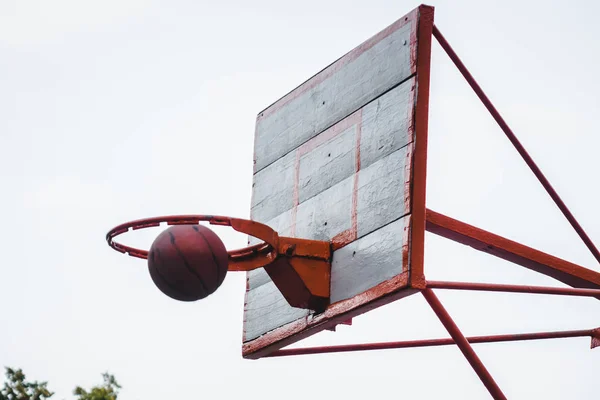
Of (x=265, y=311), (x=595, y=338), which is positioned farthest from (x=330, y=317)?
(x=595, y=338)

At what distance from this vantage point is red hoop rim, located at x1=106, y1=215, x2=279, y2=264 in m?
8.02

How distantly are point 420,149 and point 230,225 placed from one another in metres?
1.10

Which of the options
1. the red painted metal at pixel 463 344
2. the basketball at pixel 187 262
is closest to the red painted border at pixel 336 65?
the red painted metal at pixel 463 344

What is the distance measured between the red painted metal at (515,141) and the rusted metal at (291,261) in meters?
1.30

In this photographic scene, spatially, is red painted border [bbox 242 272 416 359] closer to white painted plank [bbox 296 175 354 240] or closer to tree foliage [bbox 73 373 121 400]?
white painted plank [bbox 296 175 354 240]

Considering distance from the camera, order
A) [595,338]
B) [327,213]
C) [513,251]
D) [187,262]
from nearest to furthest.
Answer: [187,262]
[327,213]
[513,251]
[595,338]

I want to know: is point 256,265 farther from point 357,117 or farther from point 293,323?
point 357,117

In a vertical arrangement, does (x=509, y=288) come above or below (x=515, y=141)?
below

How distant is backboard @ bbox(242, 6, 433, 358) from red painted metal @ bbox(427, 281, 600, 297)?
0.19 metres

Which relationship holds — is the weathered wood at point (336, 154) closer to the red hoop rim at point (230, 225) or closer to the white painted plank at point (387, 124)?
the white painted plank at point (387, 124)

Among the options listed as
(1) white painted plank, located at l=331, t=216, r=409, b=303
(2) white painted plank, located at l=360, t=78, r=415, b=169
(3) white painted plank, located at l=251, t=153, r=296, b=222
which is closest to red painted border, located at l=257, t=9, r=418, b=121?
(2) white painted plank, located at l=360, t=78, r=415, b=169

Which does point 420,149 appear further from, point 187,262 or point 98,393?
point 98,393

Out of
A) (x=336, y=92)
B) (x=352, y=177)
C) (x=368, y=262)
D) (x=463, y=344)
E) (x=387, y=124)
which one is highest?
(x=336, y=92)

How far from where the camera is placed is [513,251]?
343 inches
